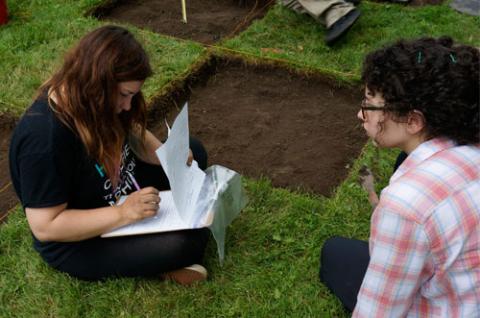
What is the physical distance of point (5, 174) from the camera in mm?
3197

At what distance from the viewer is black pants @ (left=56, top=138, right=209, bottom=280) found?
2252 millimetres

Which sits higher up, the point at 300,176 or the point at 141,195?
the point at 141,195

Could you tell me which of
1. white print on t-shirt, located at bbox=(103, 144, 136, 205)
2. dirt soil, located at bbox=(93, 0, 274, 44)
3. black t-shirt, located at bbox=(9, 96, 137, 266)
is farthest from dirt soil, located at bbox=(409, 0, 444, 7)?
black t-shirt, located at bbox=(9, 96, 137, 266)

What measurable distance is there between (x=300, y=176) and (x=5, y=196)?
63.0 inches

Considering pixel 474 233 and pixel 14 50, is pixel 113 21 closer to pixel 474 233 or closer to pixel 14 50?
pixel 14 50

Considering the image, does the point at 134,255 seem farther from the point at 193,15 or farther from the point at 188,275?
the point at 193,15

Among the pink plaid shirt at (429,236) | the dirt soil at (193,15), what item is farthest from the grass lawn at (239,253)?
the pink plaid shirt at (429,236)

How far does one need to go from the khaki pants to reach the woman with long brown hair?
2.23 meters

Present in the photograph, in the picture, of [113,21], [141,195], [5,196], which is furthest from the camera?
[113,21]

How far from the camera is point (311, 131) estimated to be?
345cm

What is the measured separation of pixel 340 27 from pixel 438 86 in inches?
112

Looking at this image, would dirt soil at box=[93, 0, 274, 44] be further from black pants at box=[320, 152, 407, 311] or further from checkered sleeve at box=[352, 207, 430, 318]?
checkered sleeve at box=[352, 207, 430, 318]

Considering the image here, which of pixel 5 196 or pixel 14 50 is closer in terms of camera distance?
pixel 5 196

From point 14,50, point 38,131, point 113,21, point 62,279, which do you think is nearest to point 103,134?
point 38,131
